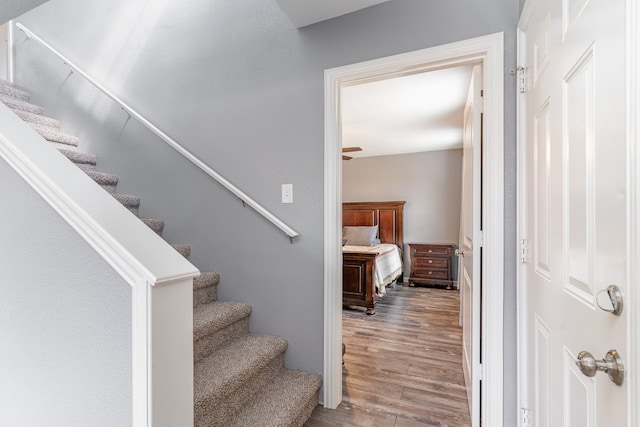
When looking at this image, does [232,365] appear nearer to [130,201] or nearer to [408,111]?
[130,201]

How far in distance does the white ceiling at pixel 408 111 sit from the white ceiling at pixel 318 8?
0.47 meters

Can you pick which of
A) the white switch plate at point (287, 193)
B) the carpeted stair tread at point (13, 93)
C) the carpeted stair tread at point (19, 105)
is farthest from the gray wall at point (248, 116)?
the carpeted stair tread at point (13, 93)

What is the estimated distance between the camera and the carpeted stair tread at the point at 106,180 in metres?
2.42

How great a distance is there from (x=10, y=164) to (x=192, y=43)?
5.92 feet

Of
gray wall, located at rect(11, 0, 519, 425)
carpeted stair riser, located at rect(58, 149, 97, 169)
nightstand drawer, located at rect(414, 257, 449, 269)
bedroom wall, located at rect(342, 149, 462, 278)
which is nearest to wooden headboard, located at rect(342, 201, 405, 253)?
bedroom wall, located at rect(342, 149, 462, 278)

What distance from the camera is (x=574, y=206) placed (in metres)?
0.87

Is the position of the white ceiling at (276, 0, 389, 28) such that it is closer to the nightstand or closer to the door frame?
the door frame

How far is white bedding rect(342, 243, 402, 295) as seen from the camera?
4.21 metres

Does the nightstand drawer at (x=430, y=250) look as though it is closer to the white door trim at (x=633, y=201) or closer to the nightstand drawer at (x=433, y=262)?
the nightstand drawer at (x=433, y=262)

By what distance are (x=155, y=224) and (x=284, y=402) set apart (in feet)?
4.93

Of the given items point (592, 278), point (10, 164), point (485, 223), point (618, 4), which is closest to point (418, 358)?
point (485, 223)

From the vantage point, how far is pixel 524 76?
4.79ft

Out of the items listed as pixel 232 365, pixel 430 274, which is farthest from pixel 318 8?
pixel 430 274

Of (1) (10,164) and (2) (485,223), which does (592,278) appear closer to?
(2) (485,223)
